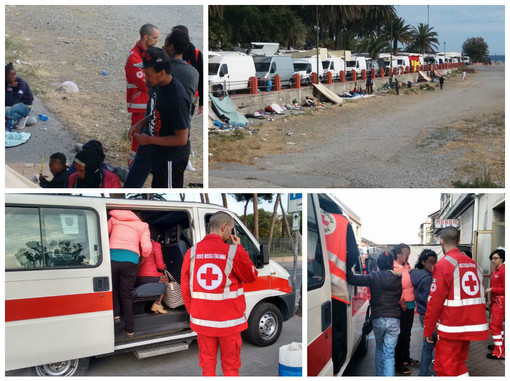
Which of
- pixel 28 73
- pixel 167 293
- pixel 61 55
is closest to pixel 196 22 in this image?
pixel 61 55

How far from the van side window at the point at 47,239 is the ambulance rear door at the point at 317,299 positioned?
1800 mm

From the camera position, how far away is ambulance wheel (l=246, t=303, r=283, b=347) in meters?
5.07

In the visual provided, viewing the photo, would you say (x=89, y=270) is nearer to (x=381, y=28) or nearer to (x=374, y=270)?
(x=374, y=270)

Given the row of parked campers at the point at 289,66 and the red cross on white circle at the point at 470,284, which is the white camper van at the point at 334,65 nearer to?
the row of parked campers at the point at 289,66

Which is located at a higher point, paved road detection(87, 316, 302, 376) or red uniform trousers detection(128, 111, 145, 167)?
red uniform trousers detection(128, 111, 145, 167)

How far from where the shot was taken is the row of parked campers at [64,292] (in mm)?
3746

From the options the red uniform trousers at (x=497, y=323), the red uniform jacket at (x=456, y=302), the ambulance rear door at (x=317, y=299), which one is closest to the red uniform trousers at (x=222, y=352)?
the ambulance rear door at (x=317, y=299)

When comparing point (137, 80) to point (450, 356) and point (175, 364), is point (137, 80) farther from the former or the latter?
point (450, 356)

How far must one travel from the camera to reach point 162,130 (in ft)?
16.0

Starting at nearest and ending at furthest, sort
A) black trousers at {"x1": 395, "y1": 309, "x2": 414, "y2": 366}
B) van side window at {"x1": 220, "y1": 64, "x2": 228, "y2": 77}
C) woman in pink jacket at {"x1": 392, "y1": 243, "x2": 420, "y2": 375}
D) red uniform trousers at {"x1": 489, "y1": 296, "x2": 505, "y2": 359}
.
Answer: woman in pink jacket at {"x1": 392, "y1": 243, "x2": 420, "y2": 375} < black trousers at {"x1": 395, "y1": 309, "x2": 414, "y2": 366} < red uniform trousers at {"x1": 489, "y1": 296, "x2": 505, "y2": 359} < van side window at {"x1": 220, "y1": 64, "x2": 228, "y2": 77}

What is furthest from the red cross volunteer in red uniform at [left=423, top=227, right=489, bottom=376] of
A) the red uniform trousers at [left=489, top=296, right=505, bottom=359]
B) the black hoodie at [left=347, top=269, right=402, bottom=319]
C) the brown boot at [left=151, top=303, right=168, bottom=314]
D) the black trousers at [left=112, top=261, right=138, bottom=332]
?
the black trousers at [left=112, top=261, right=138, bottom=332]

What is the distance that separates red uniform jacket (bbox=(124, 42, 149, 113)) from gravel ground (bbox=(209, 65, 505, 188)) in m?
1.27

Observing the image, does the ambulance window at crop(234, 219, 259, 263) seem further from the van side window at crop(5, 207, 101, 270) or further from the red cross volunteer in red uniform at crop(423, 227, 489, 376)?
the red cross volunteer in red uniform at crop(423, 227, 489, 376)

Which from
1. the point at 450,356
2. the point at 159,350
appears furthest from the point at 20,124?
the point at 450,356
